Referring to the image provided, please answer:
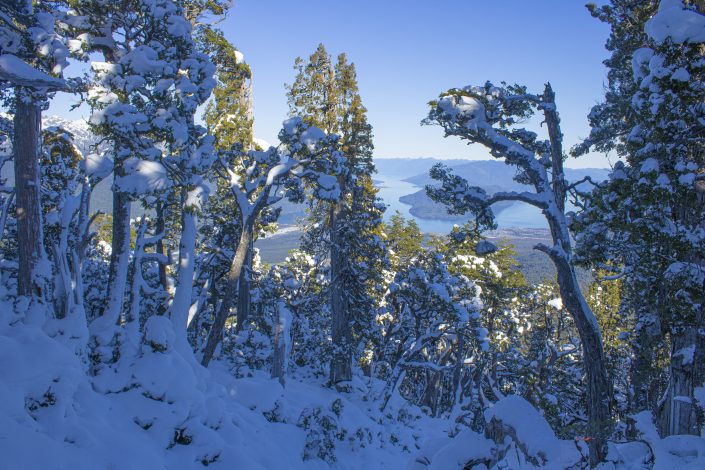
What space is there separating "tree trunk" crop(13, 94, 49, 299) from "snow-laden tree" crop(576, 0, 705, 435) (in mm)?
10556

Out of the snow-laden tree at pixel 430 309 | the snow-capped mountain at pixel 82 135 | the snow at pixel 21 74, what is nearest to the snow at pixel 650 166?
the snow at pixel 21 74

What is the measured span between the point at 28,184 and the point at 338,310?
1109cm

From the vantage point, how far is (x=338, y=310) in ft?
52.6

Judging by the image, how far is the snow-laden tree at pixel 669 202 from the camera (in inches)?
249

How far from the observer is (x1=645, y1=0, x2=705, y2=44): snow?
605cm

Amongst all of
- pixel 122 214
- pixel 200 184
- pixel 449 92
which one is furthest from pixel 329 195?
pixel 122 214

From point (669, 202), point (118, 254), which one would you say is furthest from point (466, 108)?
point (118, 254)

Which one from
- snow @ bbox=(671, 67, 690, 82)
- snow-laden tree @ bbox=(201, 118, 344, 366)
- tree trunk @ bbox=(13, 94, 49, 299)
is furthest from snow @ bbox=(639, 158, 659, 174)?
tree trunk @ bbox=(13, 94, 49, 299)

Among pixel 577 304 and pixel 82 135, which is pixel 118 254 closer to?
pixel 82 135

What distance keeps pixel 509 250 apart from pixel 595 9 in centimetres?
1302

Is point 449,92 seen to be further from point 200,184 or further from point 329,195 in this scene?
point 200,184

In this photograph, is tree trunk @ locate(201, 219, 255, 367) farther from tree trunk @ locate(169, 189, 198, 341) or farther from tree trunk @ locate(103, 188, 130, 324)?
tree trunk @ locate(103, 188, 130, 324)

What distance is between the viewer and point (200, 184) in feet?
29.5

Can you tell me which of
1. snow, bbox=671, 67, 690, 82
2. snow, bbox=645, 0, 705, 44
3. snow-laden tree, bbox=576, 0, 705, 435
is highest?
snow, bbox=645, 0, 705, 44
